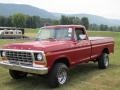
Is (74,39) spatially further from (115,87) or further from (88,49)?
(115,87)

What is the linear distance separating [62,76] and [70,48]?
3.34 feet

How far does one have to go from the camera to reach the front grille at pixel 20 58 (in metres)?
9.00

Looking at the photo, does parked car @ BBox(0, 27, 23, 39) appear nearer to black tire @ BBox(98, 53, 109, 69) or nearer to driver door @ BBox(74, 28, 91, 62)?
black tire @ BBox(98, 53, 109, 69)

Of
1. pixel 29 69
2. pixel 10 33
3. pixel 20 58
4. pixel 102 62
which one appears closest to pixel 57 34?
pixel 20 58

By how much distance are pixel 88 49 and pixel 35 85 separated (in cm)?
276

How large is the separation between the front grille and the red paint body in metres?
0.18

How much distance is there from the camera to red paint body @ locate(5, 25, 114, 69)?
891 centimetres

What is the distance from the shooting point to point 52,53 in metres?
8.94

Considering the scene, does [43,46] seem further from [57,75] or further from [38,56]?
[57,75]

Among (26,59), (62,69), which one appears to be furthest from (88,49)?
(26,59)

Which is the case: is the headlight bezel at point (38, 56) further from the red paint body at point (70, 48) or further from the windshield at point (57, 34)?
the windshield at point (57, 34)

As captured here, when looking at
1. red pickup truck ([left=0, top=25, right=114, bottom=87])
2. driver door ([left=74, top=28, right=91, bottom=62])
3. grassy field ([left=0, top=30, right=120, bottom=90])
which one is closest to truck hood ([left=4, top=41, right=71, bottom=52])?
red pickup truck ([left=0, top=25, right=114, bottom=87])

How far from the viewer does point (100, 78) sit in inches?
416

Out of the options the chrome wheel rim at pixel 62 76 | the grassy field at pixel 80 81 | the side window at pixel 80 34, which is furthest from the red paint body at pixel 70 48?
the grassy field at pixel 80 81
